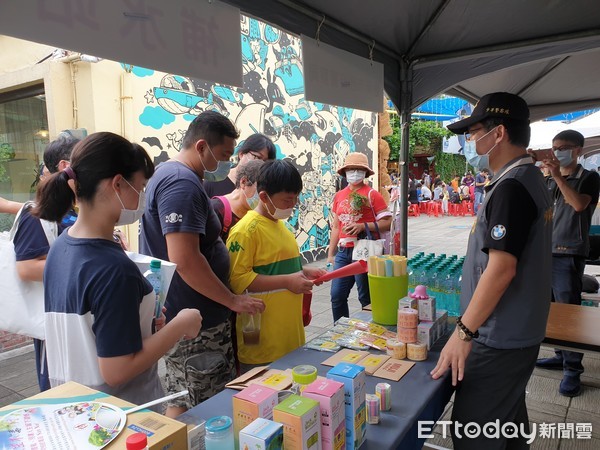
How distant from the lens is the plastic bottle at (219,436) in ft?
3.17

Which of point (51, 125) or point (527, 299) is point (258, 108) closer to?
point (51, 125)

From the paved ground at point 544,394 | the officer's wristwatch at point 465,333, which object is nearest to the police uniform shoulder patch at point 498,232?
the officer's wristwatch at point 465,333

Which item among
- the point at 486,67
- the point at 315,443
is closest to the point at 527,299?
the point at 315,443

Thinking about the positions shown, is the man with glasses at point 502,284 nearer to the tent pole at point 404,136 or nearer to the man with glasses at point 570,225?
the man with glasses at point 570,225

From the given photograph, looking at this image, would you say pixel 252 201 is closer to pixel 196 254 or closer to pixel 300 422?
pixel 196 254

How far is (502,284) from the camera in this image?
145cm

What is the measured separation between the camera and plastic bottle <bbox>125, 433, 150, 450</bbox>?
76cm

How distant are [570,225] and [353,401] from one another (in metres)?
2.99

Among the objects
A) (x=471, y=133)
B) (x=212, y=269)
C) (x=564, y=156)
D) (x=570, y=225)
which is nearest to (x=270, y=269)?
(x=212, y=269)

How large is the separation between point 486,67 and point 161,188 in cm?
283

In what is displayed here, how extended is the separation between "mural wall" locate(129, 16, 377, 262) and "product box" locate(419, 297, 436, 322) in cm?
427

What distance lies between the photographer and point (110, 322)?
1105mm

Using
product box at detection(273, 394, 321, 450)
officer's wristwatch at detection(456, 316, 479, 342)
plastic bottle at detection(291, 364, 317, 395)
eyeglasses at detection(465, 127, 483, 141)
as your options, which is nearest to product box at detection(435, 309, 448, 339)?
officer's wristwatch at detection(456, 316, 479, 342)

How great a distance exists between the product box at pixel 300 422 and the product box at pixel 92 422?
0.22m
